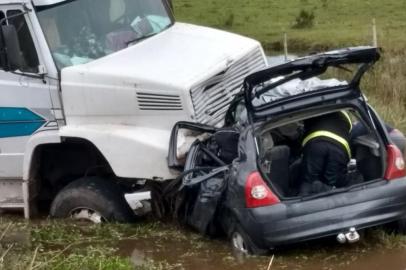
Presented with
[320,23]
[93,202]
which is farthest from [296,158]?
[320,23]

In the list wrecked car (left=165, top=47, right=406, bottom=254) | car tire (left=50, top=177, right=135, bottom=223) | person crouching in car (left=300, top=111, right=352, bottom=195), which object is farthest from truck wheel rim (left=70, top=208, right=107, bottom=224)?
person crouching in car (left=300, top=111, right=352, bottom=195)

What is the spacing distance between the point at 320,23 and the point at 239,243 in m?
25.7

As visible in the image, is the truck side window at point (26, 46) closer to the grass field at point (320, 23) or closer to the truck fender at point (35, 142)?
the truck fender at point (35, 142)

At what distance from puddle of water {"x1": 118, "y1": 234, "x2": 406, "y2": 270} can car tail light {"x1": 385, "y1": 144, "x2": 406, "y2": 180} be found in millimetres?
611

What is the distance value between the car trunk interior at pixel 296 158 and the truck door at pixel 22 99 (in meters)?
2.40

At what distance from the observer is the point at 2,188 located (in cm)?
964

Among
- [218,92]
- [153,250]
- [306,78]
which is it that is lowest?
[153,250]

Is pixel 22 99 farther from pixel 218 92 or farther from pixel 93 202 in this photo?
pixel 218 92

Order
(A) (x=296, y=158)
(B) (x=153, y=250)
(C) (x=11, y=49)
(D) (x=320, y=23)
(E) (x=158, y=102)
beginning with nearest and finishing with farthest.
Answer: (B) (x=153, y=250)
(A) (x=296, y=158)
(E) (x=158, y=102)
(C) (x=11, y=49)
(D) (x=320, y=23)

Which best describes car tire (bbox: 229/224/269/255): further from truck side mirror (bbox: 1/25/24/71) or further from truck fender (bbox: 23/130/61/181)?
truck side mirror (bbox: 1/25/24/71)

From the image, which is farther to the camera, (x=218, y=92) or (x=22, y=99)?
(x=22, y=99)

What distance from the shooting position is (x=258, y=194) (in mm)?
7145

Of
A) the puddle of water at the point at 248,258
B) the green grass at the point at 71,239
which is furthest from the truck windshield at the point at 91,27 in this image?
the puddle of water at the point at 248,258

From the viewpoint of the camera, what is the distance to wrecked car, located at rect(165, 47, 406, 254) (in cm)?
711
